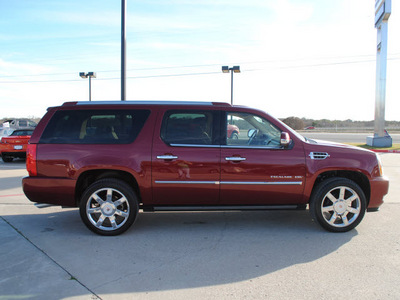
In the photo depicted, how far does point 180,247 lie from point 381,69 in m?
20.2

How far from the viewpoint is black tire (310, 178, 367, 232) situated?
179 inches

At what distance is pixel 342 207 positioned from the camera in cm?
459

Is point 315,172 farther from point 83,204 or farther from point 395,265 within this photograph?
point 83,204

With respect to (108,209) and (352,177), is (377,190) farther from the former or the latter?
(108,209)

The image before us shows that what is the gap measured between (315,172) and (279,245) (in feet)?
3.73

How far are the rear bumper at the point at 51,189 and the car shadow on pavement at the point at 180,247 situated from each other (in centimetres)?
50

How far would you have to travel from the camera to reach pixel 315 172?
4.56 meters

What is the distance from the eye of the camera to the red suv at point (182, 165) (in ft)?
14.8

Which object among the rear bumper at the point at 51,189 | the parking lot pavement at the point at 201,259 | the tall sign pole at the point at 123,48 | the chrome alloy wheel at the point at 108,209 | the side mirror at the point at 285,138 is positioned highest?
the tall sign pole at the point at 123,48

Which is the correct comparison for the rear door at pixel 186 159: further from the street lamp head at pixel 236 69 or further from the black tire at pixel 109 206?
the street lamp head at pixel 236 69

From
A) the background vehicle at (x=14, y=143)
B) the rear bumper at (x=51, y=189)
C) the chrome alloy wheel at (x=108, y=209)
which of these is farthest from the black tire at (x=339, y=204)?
the background vehicle at (x=14, y=143)

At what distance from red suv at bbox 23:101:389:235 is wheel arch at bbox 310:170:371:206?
44 millimetres

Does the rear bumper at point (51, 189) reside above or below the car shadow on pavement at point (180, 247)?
above

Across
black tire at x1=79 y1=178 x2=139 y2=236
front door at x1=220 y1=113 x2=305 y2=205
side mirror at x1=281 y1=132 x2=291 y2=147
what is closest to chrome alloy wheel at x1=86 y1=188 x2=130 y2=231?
black tire at x1=79 y1=178 x2=139 y2=236
